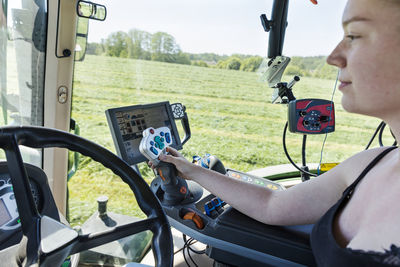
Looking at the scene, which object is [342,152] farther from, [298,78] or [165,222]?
[165,222]

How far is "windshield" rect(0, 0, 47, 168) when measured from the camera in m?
1.47

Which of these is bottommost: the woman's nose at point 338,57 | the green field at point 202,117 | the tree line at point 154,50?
the green field at point 202,117

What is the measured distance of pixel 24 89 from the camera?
1648 mm

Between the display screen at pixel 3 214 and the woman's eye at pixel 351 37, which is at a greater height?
the woman's eye at pixel 351 37

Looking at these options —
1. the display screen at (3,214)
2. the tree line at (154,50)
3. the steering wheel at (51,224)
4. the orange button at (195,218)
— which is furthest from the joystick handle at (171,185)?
the tree line at (154,50)

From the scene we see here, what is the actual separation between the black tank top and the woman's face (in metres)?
0.26

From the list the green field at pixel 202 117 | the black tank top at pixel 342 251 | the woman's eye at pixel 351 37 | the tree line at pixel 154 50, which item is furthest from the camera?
the tree line at pixel 154 50

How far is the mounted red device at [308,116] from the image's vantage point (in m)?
1.62

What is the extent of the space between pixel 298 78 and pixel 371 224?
99cm

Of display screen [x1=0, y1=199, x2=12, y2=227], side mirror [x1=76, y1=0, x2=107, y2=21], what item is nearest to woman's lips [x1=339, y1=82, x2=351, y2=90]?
display screen [x1=0, y1=199, x2=12, y2=227]

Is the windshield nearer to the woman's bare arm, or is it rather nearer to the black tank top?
the woman's bare arm

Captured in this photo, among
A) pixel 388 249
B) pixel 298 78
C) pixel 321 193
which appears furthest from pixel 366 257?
pixel 298 78

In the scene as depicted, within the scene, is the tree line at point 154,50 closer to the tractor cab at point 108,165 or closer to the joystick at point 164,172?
the tractor cab at point 108,165

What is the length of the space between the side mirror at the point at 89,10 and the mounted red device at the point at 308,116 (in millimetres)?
986
